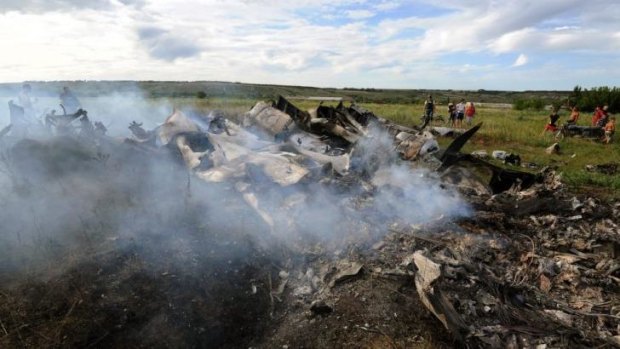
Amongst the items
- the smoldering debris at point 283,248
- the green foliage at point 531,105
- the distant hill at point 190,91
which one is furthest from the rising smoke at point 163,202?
the green foliage at point 531,105

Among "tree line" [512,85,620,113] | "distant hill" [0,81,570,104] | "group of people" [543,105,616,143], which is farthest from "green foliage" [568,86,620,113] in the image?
"distant hill" [0,81,570,104]

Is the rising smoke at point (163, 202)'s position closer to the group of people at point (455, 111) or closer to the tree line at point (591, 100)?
the group of people at point (455, 111)

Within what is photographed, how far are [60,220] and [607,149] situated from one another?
1592cm

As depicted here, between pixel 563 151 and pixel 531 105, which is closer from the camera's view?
pixel 563 151

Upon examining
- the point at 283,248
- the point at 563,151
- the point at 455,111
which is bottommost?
the point at 283,248

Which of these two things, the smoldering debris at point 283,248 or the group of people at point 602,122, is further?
the group of people at point 602,122

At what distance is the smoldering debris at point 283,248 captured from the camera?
12.8ft

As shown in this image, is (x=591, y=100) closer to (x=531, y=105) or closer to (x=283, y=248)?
(x=531, y=105)

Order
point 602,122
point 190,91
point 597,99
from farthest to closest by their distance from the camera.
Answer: point 190,91 < point 597,99 < point 602,122

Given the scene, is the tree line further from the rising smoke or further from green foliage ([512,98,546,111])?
the rising smoke

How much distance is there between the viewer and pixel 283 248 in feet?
17.5

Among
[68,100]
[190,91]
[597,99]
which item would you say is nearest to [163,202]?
[68,100]

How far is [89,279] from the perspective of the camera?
15.1 ft

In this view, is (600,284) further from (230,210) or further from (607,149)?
(607,149)
